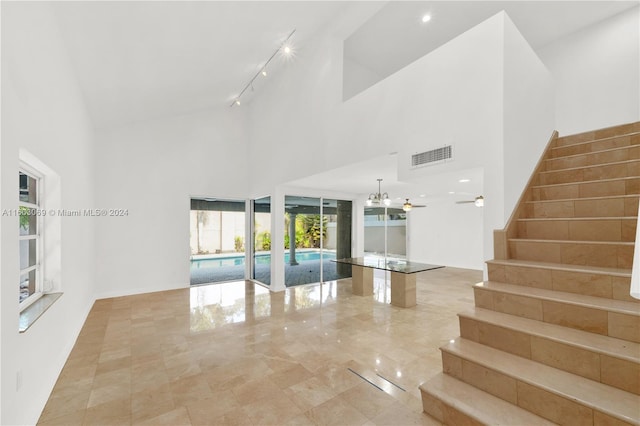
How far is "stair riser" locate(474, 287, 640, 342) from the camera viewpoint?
1.72 m

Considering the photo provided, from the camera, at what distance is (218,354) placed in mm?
3207

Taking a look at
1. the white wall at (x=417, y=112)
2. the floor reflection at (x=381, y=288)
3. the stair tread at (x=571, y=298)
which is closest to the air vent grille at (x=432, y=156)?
the white wall at (x=417, y=112)

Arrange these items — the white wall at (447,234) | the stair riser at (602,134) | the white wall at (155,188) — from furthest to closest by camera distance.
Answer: the white wall at (447,234)
the white wall at (155,188)
the stair riser at (602,134)

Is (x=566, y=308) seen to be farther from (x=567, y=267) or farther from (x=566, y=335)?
(x=567, y=267)

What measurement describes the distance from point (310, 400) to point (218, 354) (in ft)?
4.57

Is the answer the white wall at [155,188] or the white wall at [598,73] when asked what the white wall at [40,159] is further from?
the white wall at [598,73]

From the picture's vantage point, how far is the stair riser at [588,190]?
252 centimetres

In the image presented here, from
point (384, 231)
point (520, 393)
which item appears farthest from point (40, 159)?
point (384, 231)

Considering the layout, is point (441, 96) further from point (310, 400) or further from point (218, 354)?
point (218, 354)

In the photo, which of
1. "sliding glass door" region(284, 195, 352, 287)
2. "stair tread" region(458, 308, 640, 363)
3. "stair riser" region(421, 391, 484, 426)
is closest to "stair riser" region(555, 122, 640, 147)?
"stair tread" region(458, 308, 640, 363)

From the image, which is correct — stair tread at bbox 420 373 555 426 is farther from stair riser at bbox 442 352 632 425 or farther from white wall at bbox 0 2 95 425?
white wall at bbox 0 2 95 425

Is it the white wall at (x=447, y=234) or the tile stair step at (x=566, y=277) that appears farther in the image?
the white wall at (x=447, y=234)

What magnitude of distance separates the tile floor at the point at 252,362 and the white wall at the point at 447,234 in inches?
144

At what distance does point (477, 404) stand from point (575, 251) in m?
1.58
